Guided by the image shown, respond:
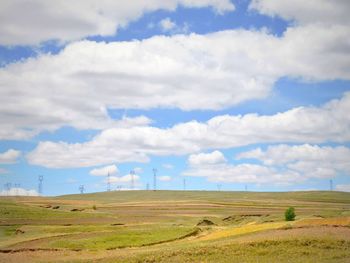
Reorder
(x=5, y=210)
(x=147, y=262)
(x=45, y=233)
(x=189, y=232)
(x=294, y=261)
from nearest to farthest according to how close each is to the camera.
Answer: (x=294, y=261) → (x=147, y=262) → (x=189, y=232) → (x=45, y=233) → (x=5, y=210)

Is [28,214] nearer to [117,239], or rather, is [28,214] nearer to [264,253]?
[117,239]

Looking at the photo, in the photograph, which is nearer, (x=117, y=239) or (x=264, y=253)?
(x=264, y=253)

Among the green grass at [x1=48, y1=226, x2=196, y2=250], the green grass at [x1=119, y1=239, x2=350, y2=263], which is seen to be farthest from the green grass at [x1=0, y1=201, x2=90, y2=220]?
the green grass at [x1=119, y1=239, x2=350, y2=263]

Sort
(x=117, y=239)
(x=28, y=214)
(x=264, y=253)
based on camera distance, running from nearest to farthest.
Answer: (x=264, y=253)
(x=117, y=239)
(x=28, y=214)

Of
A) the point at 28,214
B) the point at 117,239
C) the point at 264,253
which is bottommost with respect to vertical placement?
the point at 117,239

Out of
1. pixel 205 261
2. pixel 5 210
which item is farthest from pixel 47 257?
pixel 5 210

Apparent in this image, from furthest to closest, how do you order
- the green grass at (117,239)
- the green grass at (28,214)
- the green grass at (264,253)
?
1. the green grass at (28,214)
2. the green grass at (117,239)
3. the green grass at (264,253)

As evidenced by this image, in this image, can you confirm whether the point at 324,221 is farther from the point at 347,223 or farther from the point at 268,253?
the point at 268,253

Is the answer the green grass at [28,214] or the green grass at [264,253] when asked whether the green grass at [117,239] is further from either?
the green grass at [28,214]

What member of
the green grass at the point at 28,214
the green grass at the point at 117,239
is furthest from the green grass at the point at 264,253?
the green grass at the point at 28,214

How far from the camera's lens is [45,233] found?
6781cm

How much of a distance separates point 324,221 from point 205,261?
20.2 m

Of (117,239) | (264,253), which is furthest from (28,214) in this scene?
(264,253)

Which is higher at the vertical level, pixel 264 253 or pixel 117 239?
pixel 264 253
